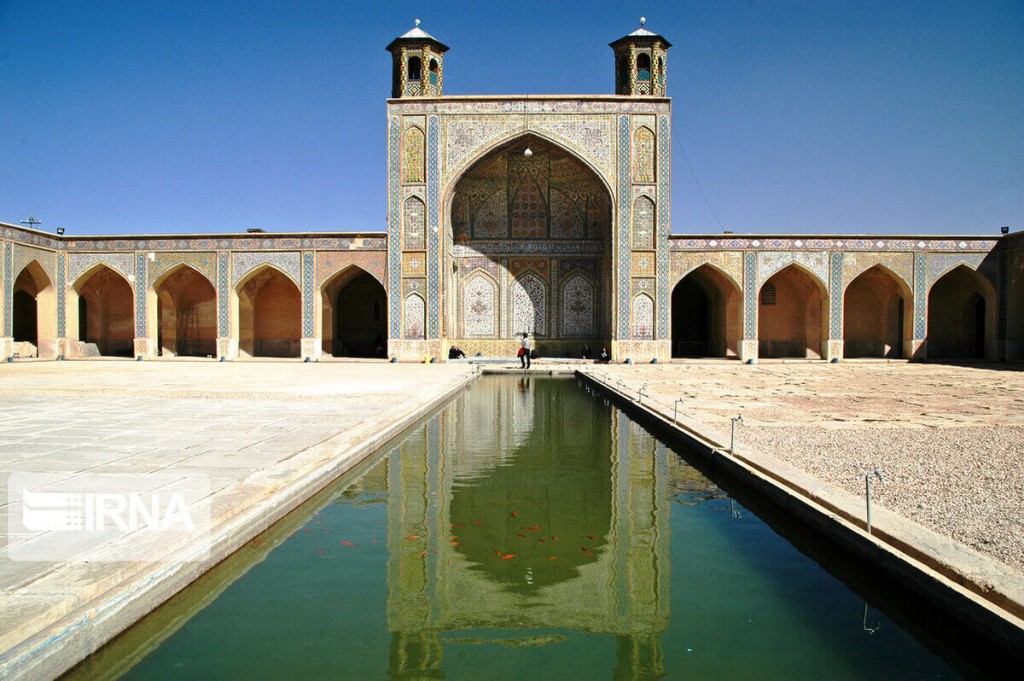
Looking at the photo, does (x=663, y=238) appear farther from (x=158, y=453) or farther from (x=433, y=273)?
(x=158, y=453)

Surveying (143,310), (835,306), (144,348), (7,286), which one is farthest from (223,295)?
(835,306)

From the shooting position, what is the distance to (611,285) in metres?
16.9

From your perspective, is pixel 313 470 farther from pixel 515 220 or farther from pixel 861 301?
pixel 861 301

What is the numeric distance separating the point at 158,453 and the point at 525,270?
49.0 feet

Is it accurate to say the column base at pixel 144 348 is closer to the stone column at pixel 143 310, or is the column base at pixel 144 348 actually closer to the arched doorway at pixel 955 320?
the stone column at pixel 143 310

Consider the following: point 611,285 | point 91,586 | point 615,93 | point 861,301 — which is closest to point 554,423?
point 91,586

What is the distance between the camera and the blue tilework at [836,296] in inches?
663

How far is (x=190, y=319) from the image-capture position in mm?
19328

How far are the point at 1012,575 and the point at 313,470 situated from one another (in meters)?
3.10

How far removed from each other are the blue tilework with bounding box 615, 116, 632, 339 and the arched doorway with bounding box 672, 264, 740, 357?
88.4 inches

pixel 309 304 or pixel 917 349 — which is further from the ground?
pixel 309 304

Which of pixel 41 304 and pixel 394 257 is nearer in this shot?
pixel 394 257

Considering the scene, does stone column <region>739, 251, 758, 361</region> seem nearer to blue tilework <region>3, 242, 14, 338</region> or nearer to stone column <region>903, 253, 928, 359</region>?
stone column <region>903, 253, 928, 359</region>

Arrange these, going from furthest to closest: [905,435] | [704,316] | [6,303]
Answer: [704,316], [6,303], [905,435]
